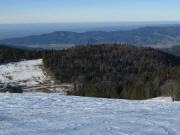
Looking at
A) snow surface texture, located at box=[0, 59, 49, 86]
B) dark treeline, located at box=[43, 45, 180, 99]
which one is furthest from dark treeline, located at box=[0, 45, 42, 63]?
dark treeline, located at box=[43, 45, 180, 99]

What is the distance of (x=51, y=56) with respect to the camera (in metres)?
119

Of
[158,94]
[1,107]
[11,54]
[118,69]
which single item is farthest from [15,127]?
[11,54]

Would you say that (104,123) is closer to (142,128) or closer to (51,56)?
(142,128)

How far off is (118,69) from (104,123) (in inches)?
4212

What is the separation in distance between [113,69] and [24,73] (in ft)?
142

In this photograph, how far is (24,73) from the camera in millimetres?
100438

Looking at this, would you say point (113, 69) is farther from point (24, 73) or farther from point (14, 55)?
point (14, 55)

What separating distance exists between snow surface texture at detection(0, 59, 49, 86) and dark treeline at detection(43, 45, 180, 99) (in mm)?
5770

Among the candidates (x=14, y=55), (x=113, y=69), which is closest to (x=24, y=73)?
(x=14, y=55)

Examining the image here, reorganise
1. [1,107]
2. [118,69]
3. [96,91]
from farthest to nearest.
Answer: [118,69], [96,91], [1,107]

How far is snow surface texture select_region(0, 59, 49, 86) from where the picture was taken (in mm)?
91688

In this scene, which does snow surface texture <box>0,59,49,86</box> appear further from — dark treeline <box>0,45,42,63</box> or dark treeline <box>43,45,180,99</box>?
dark treeline <box>0,45,42,63</box>

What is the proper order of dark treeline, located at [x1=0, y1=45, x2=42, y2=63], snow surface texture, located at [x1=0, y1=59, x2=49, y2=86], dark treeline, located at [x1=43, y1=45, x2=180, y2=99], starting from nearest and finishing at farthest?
dark treeline, located at [x1=43, y1=45, x2=180, y2=99]
snow surface texture, located at [x1=0, y1=59, x2=49, y2=86]
dark treeline, located at [x1=0, y1=45, x2=42, y2=63]

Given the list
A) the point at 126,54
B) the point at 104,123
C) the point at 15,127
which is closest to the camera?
the point at 15,127
